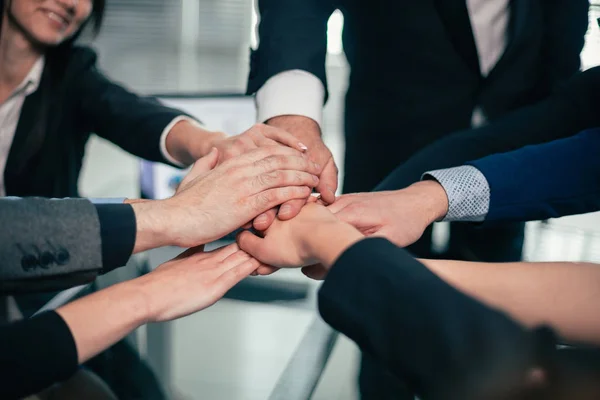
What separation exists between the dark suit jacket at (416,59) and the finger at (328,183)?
204mm

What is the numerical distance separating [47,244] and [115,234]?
0.33ft

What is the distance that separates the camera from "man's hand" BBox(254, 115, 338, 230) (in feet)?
3.34

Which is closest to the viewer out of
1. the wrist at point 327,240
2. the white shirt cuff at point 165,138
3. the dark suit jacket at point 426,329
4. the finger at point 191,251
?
the dark suit jacket at point 426,329

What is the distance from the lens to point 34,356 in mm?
629

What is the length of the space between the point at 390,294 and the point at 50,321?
46cm

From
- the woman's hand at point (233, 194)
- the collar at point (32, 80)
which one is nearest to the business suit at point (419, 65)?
the woman's hand at point (233, 194)

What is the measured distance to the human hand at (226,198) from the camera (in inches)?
35.3

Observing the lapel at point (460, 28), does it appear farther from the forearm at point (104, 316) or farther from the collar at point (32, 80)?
the collar at point (32, 80)

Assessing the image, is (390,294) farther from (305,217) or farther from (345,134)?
(345,134)

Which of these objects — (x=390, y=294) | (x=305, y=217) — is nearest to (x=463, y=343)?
(x=390, y=294)

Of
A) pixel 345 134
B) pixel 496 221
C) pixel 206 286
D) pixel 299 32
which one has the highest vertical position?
pixel 299 32

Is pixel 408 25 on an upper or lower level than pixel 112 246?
upper

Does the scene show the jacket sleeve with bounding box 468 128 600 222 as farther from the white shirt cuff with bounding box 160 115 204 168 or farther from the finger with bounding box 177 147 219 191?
the white shirt cuff with bounding box 160 115 204 168

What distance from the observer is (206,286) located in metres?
0.87
